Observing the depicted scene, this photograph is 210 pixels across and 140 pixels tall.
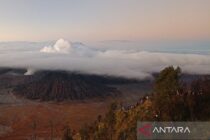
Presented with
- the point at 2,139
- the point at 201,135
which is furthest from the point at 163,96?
the point at 2,139

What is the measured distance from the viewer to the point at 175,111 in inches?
1907

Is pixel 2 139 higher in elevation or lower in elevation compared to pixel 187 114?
lower

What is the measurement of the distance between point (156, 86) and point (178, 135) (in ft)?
61.7

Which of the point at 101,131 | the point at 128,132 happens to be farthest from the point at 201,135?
the point at 101,131

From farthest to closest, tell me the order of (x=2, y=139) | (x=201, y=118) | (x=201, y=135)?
(x=2, y=139) → (x=201, y=118) → (x=201, y=135)

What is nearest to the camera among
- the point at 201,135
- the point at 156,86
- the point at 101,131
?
the point at 201,135

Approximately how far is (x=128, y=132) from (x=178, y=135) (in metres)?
18.1

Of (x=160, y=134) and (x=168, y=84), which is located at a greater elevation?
(x=168, y=84)

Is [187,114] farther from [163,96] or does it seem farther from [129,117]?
[129,117]

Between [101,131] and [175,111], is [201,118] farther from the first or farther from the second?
[101,131]

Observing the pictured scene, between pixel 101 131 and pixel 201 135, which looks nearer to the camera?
pixel 201 135

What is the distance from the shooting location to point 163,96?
52.6 m

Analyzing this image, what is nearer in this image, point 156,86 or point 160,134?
point 160,134

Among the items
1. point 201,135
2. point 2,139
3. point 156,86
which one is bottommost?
point 2,139
